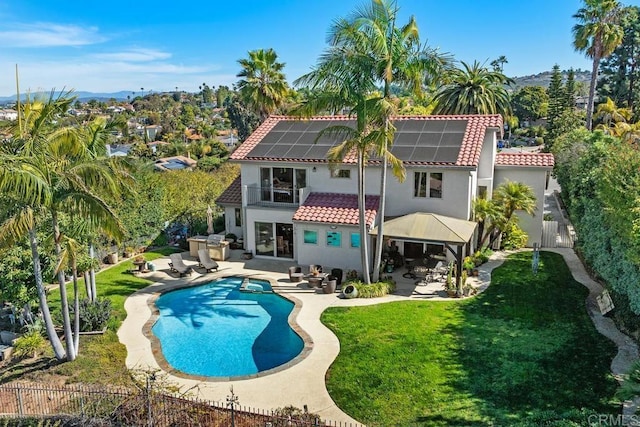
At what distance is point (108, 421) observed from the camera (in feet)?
41.2

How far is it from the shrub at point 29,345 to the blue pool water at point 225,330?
4.26 meters

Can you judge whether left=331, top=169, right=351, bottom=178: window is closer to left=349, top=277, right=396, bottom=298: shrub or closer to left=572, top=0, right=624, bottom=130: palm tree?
left=349, top=277, right=396, bottom=298: shrub

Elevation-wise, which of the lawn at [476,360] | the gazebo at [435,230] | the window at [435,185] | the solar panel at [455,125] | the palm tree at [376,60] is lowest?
the lawn at [476,360]

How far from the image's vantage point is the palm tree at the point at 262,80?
3744cm

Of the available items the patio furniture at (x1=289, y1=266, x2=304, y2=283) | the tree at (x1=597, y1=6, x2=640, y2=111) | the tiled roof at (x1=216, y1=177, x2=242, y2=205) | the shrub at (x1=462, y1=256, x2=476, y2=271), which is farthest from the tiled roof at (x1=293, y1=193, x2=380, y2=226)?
the tree at (x1=597, y1=6, x2=640, y2=111)

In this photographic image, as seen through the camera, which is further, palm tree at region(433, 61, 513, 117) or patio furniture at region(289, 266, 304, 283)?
palm tree at region(433, 61, 513, 117)

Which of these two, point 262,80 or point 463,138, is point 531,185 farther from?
point 262,80

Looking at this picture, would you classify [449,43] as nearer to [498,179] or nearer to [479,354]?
[498,179]

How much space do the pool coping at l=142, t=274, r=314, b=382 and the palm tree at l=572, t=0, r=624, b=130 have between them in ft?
141

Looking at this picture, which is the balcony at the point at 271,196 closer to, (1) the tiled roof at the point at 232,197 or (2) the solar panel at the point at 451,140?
(1) the tiled roof at the point at 232,197

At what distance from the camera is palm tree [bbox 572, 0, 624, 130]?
47.7 metres

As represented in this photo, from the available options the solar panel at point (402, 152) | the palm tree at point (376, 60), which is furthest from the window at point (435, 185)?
the palm tree at point (376, 60)

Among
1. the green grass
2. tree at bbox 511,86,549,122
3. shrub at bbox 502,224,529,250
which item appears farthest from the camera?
tree at bbox 511,86,549,122

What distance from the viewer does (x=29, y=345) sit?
17.3m
